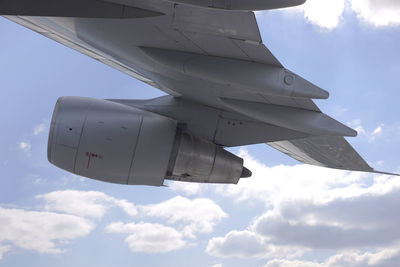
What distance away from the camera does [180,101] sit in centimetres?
866

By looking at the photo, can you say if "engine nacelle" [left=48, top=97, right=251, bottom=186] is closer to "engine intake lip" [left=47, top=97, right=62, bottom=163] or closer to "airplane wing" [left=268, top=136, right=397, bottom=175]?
"engine intake lip" [left=47, top=97, right=62, bottom=163]

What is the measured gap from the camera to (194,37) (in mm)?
4938

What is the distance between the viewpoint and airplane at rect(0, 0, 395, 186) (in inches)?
175

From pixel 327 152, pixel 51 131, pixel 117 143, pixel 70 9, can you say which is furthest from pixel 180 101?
pixel 70 9

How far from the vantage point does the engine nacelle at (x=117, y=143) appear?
765 cm

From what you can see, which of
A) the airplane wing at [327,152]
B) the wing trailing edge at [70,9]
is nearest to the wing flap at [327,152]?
the airplane wing at [327,152]

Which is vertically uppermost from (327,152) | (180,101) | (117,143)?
(180,101)

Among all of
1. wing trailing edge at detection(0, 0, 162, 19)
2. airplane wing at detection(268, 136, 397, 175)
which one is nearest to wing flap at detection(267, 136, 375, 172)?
airplane wing at detection(268, 136, 397, 175)

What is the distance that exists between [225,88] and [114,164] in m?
2.65

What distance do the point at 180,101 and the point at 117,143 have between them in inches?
70.6

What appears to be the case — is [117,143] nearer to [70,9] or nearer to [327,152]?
[70,9]

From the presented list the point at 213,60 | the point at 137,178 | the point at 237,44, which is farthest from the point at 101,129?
the point at 237,44

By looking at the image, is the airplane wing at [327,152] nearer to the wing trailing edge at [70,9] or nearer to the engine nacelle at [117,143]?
the engine nacelle at [117,143]

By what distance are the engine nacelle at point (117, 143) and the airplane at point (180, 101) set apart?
0.8 inches
